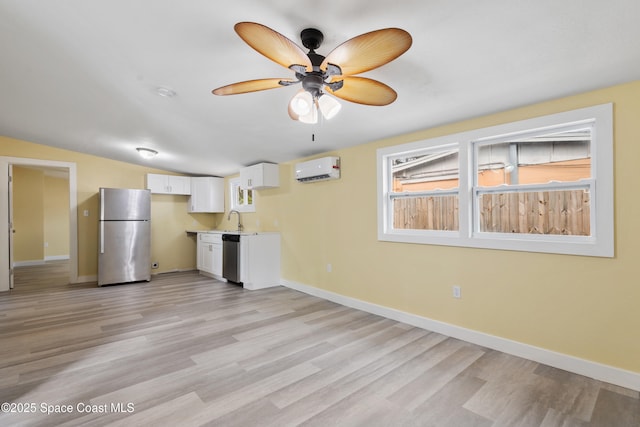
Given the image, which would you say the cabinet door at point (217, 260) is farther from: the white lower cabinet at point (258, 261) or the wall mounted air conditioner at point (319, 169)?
the wall mounted air conditioner at point (319, 169)

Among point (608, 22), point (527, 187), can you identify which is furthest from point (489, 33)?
point (527, 187)

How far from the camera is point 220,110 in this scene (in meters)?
3.13

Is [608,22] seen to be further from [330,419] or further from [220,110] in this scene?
[220,110]

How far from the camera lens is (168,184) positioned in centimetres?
640

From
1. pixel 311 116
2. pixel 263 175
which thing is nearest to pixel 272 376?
pixel 311 116

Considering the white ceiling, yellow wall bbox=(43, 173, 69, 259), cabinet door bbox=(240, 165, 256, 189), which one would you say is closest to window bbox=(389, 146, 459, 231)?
the white ceiling

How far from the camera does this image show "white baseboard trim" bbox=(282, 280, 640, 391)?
84.0 inches

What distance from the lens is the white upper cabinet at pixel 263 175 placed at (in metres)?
5.08

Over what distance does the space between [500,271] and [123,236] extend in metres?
5.87

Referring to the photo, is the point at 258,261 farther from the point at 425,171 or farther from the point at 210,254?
the point at 425,171

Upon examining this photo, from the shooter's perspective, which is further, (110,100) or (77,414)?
(110,100)

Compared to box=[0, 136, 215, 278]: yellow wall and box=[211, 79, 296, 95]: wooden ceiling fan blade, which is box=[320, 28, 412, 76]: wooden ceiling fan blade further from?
box=[0, 136, 215, 278]: yellow wall

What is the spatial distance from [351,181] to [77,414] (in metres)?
3.36

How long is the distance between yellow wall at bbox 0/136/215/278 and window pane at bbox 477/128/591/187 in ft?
Result: 20.3
